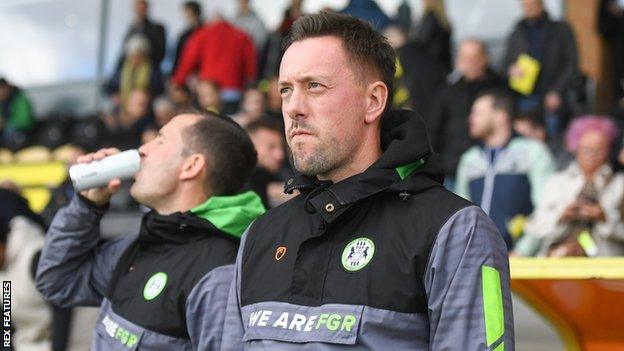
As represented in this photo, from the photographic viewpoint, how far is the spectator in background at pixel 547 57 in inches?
368

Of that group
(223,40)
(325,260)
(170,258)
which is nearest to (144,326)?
(170,258)

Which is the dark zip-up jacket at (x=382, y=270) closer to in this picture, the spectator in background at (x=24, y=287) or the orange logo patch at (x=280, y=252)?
the orange logo patch at (x=280, y=252)

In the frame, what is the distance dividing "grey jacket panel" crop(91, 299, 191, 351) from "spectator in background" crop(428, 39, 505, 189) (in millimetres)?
5122

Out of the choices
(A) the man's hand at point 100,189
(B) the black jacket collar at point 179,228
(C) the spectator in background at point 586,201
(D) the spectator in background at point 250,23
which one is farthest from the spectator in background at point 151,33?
(B) the black jacket collar at point 179,228

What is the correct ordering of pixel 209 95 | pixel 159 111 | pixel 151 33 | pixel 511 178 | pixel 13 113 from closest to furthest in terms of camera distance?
1. pixel 511 178
2. pixel 209 95
3. pixel 159 111
4. pixel 151 33
5. pixel 13 113

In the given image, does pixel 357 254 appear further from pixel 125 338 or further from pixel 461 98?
pixel 461 98

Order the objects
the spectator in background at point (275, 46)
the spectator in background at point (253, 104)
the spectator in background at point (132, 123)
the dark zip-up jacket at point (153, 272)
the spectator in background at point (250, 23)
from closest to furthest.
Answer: the dark zip-up jacket at point (153, 272) → the spectator in background at point (253, 104) → the spectator in background at point (132, 123) → the spectator in background at point (275, 46) → the spectator in background at point (250, 23)

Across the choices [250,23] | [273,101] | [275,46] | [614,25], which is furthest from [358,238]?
[250,23]

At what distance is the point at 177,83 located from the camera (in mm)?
11930

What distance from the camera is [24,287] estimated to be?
243 inches

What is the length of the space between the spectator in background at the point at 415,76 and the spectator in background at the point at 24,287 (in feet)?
12.9

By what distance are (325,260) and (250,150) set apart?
1.32 meters

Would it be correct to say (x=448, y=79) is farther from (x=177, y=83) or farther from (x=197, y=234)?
(x=197, y=234)

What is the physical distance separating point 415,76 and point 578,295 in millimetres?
5995
